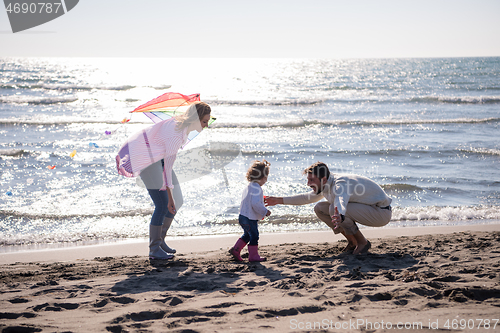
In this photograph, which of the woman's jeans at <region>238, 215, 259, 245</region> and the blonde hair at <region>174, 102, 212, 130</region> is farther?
the woman's jeans at <region>238, 215, 259, 245</region>

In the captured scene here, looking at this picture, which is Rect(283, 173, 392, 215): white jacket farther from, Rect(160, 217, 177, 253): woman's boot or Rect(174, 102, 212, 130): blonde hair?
Rect(160, 217, 177, 253): woman's boot

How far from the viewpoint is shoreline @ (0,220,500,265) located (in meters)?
5.07

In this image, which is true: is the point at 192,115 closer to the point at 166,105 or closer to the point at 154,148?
the point at 154,148

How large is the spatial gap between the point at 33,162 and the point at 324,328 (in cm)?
1001

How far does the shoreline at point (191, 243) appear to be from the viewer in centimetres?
507

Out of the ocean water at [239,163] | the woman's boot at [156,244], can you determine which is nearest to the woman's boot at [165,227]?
the woman's boot at [156,244]

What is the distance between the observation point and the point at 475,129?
51.9 feet

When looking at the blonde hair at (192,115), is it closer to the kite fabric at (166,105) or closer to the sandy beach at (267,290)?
the kite fabric at (166,105)

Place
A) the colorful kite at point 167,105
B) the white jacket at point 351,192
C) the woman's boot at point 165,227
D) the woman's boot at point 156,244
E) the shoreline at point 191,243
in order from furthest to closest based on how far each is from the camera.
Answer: the shoreline at point 191,243 → the colorful kite at point 167,105 → the woman's boot at point 165,227 → the woman's boot at point 156,244 → the white jacket at point 351,192

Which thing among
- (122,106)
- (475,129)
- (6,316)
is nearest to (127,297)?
(6,316)

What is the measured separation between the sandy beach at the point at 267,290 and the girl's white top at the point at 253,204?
1.88ft

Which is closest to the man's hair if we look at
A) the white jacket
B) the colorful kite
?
the white jacket

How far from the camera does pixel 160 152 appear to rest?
4191mm

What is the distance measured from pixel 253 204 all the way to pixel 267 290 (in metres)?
1.11
